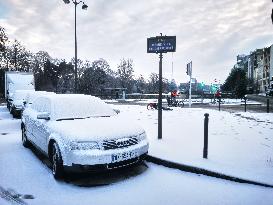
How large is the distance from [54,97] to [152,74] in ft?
341

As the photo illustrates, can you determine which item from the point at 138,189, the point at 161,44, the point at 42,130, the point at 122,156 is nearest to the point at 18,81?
the point at 161,44

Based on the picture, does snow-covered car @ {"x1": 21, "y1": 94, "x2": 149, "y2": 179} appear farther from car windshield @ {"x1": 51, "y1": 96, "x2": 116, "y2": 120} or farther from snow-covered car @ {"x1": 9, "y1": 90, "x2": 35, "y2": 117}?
snow-covered car @ {"x1": 9, "y1": 90, "x2": 35, "y2": 117}

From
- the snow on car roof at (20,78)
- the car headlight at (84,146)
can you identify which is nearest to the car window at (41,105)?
the car headlight at (84,146)

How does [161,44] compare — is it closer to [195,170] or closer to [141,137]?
[141,137]

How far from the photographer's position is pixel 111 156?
5.30 meters

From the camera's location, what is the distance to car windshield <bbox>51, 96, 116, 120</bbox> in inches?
261

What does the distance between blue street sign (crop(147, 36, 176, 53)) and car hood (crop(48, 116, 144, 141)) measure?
277cm

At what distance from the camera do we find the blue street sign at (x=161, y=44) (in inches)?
330

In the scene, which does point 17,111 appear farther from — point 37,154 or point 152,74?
point 152,74

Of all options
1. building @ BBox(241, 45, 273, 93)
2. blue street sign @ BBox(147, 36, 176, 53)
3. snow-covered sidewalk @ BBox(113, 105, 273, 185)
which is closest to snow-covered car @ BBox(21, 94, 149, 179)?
snow-covered sidewalk @ BBox(113, 105, 273, 185)

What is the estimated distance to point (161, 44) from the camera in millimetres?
8461

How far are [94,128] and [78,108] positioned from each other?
1.33 m

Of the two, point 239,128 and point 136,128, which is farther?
point 239,128

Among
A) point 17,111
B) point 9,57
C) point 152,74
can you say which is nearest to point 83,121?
point 17,111
